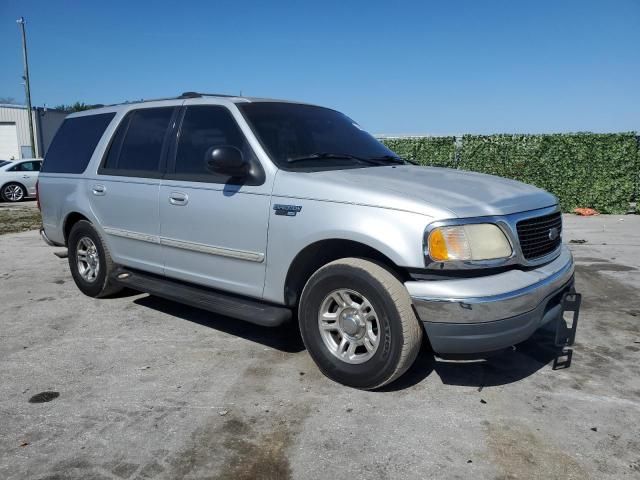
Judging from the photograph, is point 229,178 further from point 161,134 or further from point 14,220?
point 14,220

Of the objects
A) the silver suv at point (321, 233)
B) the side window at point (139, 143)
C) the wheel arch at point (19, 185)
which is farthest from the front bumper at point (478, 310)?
the wheel arch at point (19, 185)

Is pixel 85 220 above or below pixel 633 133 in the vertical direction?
below

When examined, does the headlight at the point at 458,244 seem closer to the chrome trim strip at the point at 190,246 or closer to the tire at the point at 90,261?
the chrome trim strip at the point at 190,246

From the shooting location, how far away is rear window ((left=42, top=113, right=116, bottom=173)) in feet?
17.8

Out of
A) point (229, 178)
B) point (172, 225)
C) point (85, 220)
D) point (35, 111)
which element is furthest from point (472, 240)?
point (35, 111)

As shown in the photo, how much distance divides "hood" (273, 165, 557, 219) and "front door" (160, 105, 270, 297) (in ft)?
1.06

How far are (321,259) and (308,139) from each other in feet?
3.55

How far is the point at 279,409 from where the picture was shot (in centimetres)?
327

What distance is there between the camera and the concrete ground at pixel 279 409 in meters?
2.70

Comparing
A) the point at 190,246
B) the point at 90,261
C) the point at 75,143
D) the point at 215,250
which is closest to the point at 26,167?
the point at 75,143

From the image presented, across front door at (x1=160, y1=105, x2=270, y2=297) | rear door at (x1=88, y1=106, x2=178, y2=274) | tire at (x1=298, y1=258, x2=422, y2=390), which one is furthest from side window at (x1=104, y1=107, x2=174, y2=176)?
tire at (x1=298, y1=258, x2=422, y2=390)

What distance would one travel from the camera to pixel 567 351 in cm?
411

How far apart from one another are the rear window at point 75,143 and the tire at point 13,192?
46.7 ft

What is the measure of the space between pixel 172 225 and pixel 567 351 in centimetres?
327
